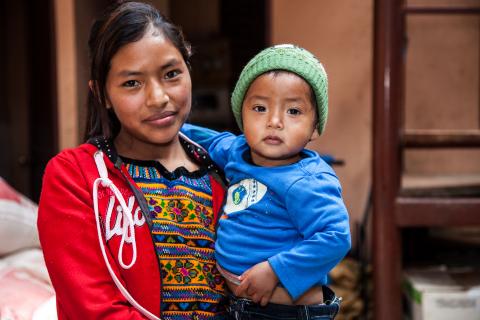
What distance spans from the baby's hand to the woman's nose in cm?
44

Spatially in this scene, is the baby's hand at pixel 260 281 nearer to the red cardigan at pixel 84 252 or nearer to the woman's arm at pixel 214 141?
the red cardigan at pixel 84 252

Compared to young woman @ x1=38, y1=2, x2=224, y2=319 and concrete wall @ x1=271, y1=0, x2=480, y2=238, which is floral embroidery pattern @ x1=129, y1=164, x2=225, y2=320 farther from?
A: concrete wall @ x1=271, y1=0, x2=480, y2=238

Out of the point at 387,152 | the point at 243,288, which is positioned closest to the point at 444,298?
the point at 387,152

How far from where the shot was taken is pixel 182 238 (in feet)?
4.96

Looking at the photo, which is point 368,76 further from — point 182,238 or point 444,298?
point 182,238

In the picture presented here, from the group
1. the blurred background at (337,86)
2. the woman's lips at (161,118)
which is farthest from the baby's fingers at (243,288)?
the blurred background at (337,86)

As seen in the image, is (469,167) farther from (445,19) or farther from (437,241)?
(445,19)

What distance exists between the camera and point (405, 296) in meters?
3.59

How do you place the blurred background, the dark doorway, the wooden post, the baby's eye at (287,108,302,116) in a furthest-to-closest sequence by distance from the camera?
the dark doorway, the blurred background, the wooden post, the baby's eye at (287,108,302,116)

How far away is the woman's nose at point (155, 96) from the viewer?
4.82 feet

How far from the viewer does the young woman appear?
54.9 inches

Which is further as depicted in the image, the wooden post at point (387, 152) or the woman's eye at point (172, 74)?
the wooden post at point (387, 152)

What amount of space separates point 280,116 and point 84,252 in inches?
21.8

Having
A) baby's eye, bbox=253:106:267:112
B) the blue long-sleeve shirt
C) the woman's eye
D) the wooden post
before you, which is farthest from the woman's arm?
the wooden post
